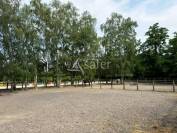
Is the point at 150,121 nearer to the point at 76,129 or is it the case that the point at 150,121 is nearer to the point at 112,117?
the point at 112,117

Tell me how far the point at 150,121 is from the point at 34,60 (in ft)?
98.7

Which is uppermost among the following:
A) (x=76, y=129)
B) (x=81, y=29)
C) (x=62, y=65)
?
(x=81, y=29)

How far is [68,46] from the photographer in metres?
45.2

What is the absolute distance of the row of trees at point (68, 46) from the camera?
3547 cm

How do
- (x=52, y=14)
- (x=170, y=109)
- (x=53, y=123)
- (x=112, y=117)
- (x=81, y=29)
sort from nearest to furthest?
(x=53, y=123) < (x=112, y=117) < (x=170, y=109) < (x=52, y=14) < (x=81, y=29)

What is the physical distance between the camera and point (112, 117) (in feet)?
39.8

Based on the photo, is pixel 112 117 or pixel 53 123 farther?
pixel 112 117

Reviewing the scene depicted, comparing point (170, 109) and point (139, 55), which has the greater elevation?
point (139, 55)

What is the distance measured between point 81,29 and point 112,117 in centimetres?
3433

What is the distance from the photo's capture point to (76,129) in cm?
980

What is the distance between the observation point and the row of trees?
116ft

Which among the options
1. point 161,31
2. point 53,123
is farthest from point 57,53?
point 53,123

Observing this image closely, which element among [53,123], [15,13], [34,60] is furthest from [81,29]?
[53,123]

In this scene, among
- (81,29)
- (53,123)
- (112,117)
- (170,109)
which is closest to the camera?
(53,123)
